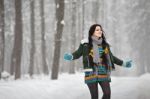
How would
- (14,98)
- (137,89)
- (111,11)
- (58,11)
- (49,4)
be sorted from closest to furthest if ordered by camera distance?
(14,98) < (137,89) < (58,11) < (49,4) < (111,11)

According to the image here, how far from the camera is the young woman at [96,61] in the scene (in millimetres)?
7617

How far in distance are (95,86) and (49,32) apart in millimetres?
46423

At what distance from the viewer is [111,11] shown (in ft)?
204

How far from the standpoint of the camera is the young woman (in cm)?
762

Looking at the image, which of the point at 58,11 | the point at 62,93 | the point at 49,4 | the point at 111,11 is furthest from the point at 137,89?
the point at 111,11

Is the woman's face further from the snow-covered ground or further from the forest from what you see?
the forest

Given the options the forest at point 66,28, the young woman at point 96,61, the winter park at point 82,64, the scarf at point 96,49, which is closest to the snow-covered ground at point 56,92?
the winter park at point 82,64

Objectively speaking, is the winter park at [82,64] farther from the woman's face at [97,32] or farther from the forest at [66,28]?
the forest at [66,28]

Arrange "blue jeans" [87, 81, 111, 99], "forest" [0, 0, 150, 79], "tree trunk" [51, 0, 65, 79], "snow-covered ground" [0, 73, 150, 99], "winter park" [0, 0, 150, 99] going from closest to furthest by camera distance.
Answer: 1. "blue jeans" [87, 81, 111, 99]
2. "winter park" [0, 0, 150, 99]
3. "snow-covered ground" [0, 73, 150, 99]
4. "tree trunk" [51, 0, 65, 79]
5. "forest" [0, 0, 150, 79]

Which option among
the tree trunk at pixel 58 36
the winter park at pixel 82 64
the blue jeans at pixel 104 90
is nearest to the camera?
the blue jeans at pixel 104 90

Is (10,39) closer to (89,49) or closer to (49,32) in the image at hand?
(49,32)

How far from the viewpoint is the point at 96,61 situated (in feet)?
25.0

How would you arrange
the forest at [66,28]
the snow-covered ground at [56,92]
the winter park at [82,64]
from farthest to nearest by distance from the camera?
the forest at [66,28] < the snow-covered ground at [56,92] < the winter park at [82,64]

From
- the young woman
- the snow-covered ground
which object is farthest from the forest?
the young woman
